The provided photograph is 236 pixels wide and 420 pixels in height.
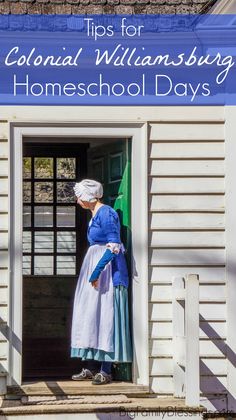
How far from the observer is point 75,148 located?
11.9m

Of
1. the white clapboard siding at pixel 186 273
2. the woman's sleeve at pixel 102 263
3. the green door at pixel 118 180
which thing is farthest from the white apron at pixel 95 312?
the white clapboard siding at pixel 186 273

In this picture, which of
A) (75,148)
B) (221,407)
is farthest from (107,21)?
(221,407)

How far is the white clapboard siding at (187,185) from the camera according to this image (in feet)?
33.0

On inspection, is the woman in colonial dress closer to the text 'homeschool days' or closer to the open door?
the text 'homeschool days'

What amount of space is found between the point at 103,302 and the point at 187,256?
32.5 inches

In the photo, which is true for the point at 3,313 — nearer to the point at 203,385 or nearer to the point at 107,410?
the point at 107,410

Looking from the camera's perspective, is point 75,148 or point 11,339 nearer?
point 11,339

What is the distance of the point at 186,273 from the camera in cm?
1004

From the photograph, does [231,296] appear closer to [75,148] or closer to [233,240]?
[233,240]

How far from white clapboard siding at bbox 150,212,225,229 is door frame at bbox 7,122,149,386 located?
0.12 meters

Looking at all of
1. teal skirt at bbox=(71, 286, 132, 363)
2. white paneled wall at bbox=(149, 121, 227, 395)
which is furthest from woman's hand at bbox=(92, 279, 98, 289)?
white paneled wall at bbox=(149, 121, 227, 395)

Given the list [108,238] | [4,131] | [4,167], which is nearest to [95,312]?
[108,238]

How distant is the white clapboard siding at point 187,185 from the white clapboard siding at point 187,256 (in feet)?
1.67

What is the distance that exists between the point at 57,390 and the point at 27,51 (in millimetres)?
2932
